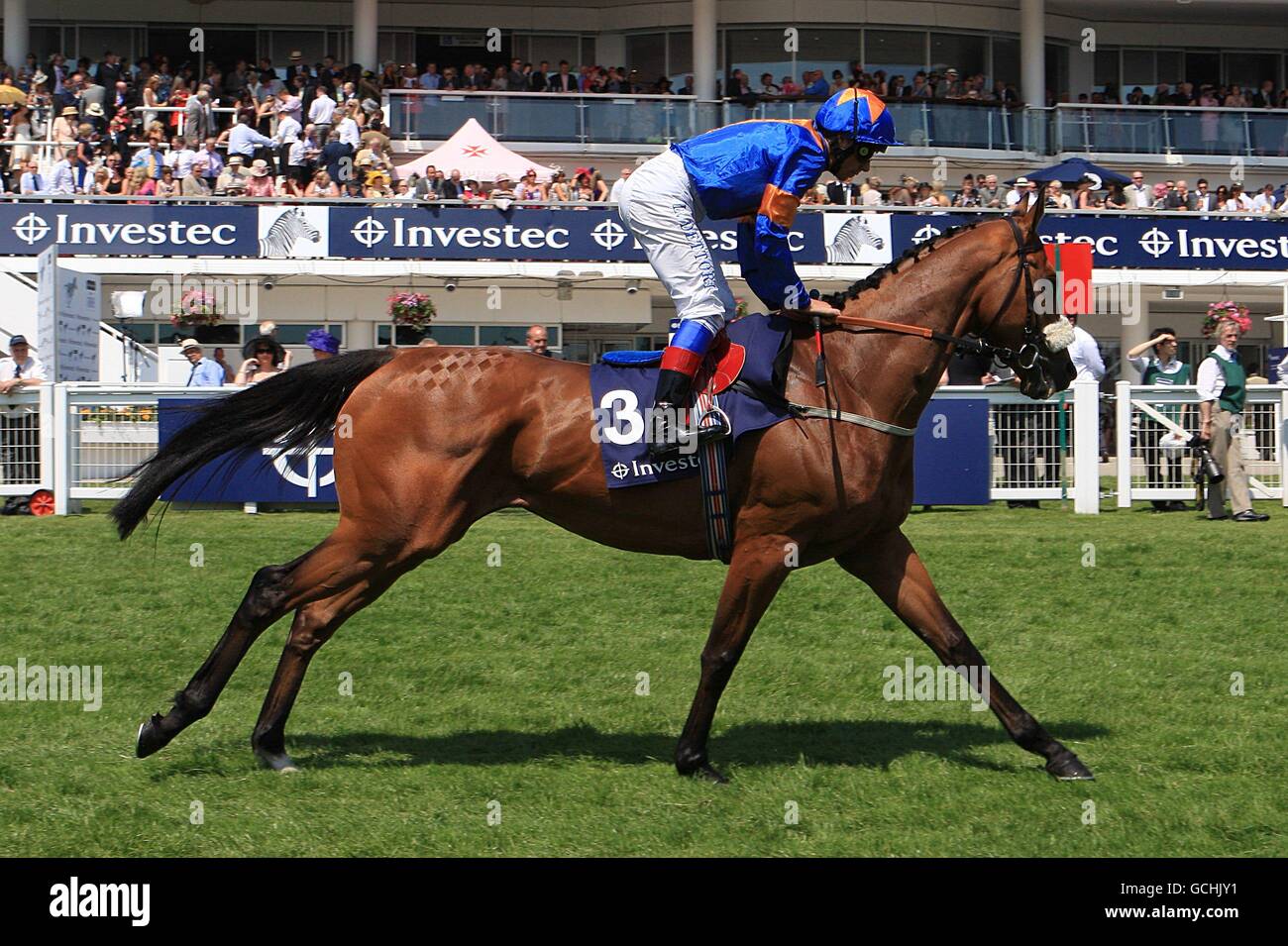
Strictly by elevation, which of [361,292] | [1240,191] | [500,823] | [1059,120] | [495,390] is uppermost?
[1059,120]

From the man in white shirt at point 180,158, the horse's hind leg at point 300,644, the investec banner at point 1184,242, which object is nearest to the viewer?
the horse's hind leg at point 300,644

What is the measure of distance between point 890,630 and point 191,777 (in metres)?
4.00

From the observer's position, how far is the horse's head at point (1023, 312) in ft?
18.2

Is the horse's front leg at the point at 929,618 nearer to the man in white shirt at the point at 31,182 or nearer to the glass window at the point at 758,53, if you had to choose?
the man in white shirt at the point at 31,182

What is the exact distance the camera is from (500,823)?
473 centimetres

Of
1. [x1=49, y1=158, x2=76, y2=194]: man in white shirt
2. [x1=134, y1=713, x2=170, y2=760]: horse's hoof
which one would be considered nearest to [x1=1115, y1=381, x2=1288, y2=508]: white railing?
[x1=134, y1=713, x2=170, y2=760]: horse's hoof

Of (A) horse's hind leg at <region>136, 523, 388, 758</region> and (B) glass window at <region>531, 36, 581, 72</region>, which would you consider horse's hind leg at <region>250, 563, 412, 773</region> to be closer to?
(A) horse's hind leg at <region>136, 523, 388, 758</region>

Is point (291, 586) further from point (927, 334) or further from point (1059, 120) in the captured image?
point (1059, 120)

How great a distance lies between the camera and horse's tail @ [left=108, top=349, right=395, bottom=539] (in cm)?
582

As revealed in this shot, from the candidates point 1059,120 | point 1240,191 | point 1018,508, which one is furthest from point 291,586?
point 1059,120

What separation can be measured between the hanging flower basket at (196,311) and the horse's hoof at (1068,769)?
1540cm

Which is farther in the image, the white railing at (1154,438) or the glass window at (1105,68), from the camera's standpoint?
the glass window at (1105,68)

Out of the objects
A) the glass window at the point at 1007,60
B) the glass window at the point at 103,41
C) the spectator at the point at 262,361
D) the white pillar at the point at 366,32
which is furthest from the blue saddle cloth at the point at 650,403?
the glass window at the point at 103,41

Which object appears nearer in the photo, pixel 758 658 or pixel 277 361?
pixel 758 658
